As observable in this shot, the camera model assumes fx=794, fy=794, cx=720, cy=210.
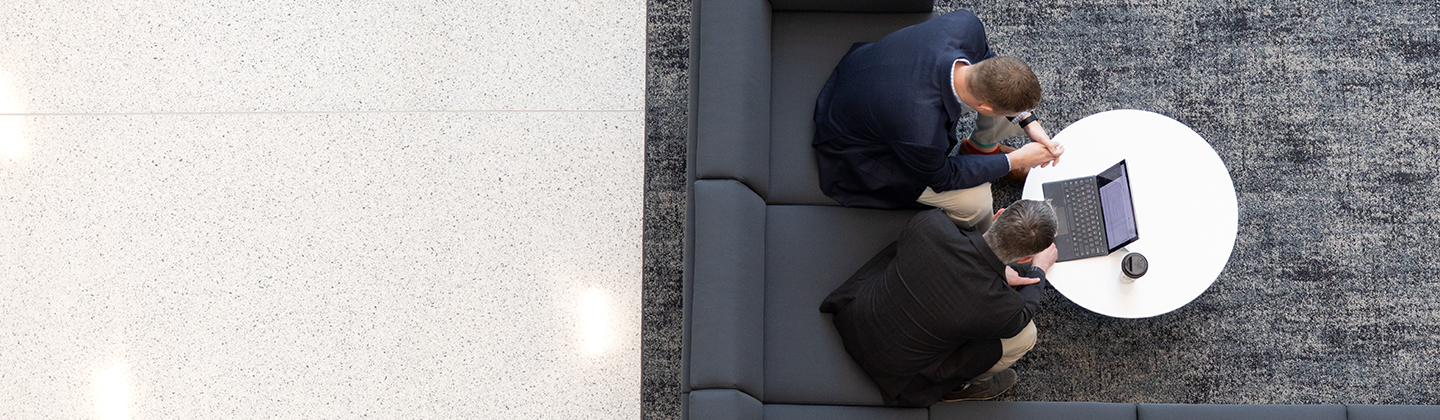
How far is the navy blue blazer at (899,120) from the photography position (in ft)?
6.70

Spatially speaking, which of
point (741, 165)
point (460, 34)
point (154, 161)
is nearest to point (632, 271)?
point (741, 165)

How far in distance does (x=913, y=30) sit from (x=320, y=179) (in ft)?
6.55

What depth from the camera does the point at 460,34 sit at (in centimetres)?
277

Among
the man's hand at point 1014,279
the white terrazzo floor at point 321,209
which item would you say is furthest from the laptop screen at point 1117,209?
the white terrazzo floor at point 321,209

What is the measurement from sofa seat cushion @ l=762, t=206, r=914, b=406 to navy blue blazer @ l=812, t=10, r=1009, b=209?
8 centimetres

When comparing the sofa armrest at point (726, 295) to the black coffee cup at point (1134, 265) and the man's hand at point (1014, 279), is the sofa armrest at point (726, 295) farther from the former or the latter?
the black coffee cup at point (1134, 265)

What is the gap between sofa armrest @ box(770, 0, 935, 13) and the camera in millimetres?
2434

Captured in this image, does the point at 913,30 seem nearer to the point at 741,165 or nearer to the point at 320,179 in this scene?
the point at 741,165

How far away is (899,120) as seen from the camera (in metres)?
2.05

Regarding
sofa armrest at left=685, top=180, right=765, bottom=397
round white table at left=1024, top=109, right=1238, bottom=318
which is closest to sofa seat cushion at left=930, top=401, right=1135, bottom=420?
round white table at left=1024, top=109, right=1238, bottom=318

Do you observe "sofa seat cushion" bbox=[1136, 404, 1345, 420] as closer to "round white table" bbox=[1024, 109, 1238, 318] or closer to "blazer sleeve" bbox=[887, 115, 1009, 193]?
"round white table" bbox=[1024, 109, 1238, 318]

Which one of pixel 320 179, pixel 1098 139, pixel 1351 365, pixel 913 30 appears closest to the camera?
pixel 913 30

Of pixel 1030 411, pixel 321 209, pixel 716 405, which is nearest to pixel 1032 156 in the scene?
pixel 1030 411

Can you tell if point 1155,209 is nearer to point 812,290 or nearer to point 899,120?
point 899,120
